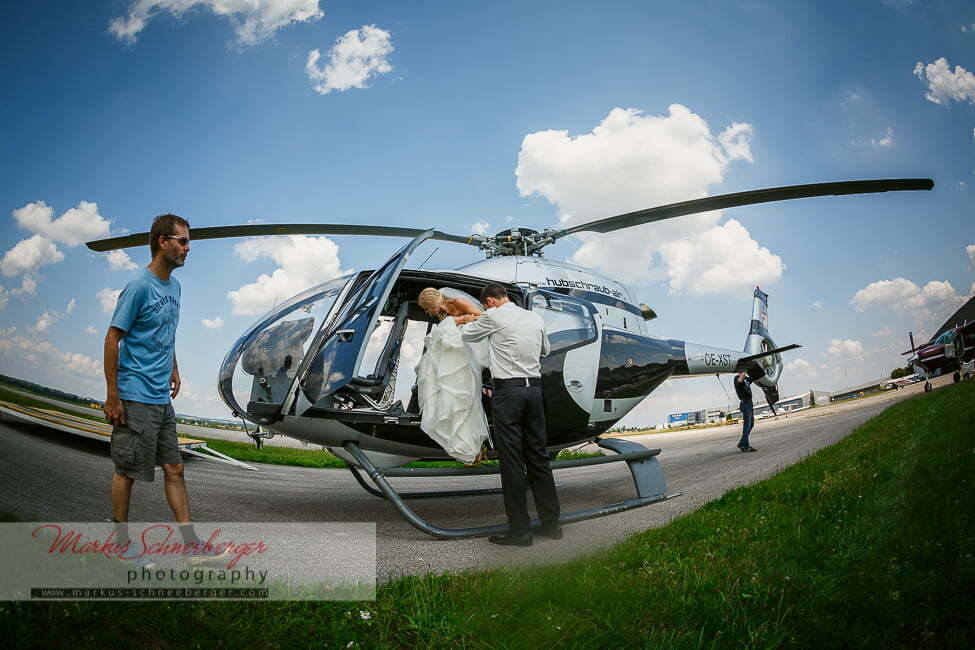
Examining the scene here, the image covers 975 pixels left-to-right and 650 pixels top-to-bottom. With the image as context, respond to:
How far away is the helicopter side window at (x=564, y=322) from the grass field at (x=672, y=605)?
7.19 feet

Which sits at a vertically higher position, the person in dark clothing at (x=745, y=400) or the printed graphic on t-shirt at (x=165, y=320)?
the printed graphic on t-shirt at (x=165, y=320)

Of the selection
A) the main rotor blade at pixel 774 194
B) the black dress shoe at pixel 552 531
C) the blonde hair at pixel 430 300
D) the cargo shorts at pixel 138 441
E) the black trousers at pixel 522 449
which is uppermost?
the main rotor blade at pixel 774 194

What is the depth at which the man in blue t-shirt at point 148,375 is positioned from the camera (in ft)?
8.28

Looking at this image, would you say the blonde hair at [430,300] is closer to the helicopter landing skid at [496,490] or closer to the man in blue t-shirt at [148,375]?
the helicopter landing skid at [496,490]

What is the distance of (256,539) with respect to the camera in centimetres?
344

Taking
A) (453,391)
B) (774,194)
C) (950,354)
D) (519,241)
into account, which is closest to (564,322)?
(453,391)

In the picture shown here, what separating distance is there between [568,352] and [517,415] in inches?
54.8

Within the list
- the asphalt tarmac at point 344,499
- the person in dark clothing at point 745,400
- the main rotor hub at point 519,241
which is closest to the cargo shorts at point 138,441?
the asphalt tarmac at point 344,499

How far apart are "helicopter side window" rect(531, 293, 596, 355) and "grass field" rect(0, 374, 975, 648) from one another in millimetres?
2191

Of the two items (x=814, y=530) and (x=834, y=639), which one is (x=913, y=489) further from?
(x=834, y=639)

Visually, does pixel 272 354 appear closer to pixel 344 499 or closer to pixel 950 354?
pixel 344 499

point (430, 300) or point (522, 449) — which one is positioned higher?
point (430, 300)

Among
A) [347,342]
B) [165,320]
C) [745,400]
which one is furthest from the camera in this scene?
[745,400]

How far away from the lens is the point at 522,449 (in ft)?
12.7
